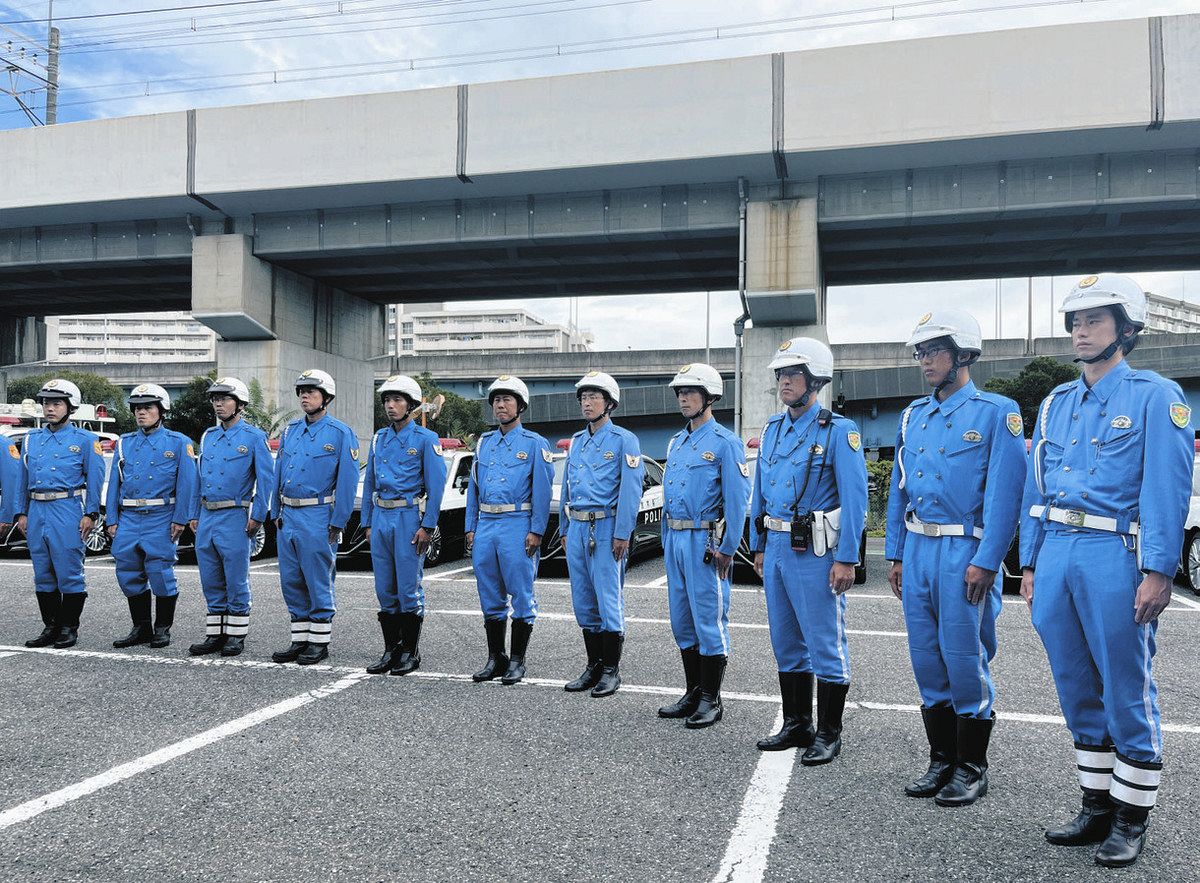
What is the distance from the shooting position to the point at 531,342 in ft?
426

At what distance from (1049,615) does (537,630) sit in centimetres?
484

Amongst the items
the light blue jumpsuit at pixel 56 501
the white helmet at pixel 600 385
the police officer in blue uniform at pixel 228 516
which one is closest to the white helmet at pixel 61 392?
the light blue jumpsuit at pixel 56 501

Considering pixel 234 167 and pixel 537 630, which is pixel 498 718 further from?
pixel 234 167

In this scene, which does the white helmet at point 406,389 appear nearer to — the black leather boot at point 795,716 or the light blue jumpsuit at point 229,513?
the light blue jumpsuit at point 229,513

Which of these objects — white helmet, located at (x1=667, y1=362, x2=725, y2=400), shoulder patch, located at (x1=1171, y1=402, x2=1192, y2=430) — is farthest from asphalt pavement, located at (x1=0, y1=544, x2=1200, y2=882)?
white helmet, located at (x1=667, y1=362, x2=725, y2=400)

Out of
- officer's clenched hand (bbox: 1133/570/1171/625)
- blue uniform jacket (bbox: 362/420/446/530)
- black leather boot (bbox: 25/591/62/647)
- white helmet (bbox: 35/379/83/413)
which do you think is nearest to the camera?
officer's clenched hand (bbox: 1133/570/1171/625)

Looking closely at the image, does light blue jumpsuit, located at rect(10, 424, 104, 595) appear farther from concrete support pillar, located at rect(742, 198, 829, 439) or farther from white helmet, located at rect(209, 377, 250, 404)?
concrete support pillar, located at rect(742, 198, 829, 439)

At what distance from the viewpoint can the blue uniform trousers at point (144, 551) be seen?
6.83m

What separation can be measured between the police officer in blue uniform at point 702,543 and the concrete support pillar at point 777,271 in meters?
17.7

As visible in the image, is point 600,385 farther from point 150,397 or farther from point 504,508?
point 150,397

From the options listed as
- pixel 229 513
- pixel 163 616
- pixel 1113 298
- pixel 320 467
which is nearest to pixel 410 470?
pixel 320 467

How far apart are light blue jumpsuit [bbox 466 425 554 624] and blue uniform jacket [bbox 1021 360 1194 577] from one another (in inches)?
126

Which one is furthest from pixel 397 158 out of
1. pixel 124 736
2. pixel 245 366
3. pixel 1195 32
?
pixel 124 736

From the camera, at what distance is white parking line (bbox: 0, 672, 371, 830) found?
142 inches
